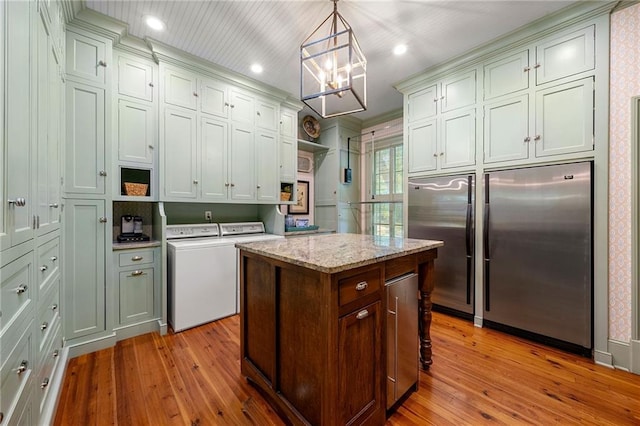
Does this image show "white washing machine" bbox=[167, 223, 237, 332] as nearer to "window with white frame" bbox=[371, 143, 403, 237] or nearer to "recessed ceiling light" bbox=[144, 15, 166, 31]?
"recessed ceiling light" bbox=[144, 15, 166, 31]

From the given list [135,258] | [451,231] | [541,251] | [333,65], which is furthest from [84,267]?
[541,251]

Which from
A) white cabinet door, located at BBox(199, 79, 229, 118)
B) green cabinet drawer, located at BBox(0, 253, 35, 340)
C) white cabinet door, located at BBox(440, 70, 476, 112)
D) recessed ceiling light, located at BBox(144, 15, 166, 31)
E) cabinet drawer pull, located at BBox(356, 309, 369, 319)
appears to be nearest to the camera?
green cabinet drawer, located at BBox(0, 253, 35, 340)

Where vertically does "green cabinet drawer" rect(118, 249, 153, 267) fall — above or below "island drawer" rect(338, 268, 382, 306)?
below

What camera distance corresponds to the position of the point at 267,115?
3568mm

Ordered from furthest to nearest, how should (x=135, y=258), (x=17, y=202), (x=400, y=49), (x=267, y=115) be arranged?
(x=267, y=115) → (x=400, y=49) → (x=135, y=258) → (x=17, y=202)

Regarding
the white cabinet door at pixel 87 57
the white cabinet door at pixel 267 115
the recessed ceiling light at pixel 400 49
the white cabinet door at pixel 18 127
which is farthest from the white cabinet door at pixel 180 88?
the recessed ceiling light at pixel 400 49

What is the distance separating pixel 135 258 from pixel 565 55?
Result: 432 cm

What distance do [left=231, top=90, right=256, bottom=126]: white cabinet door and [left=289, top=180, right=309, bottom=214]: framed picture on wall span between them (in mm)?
1554

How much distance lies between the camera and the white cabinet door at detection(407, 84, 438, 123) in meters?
3.14

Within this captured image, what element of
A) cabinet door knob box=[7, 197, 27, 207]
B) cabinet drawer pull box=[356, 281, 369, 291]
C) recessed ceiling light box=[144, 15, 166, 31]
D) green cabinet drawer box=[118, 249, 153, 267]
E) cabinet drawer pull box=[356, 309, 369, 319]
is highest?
A: recessed ceiling light box=[144, 15, 166, 31]

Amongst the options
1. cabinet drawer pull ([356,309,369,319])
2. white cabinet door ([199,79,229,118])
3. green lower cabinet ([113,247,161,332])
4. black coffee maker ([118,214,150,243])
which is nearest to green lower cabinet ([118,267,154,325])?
green lower cabinet ([113,247,161,332])

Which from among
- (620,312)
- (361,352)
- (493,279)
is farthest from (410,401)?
(620,312)

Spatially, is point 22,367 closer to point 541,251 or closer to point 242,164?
point 242,164

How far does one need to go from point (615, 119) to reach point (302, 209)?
3789 millimetres
